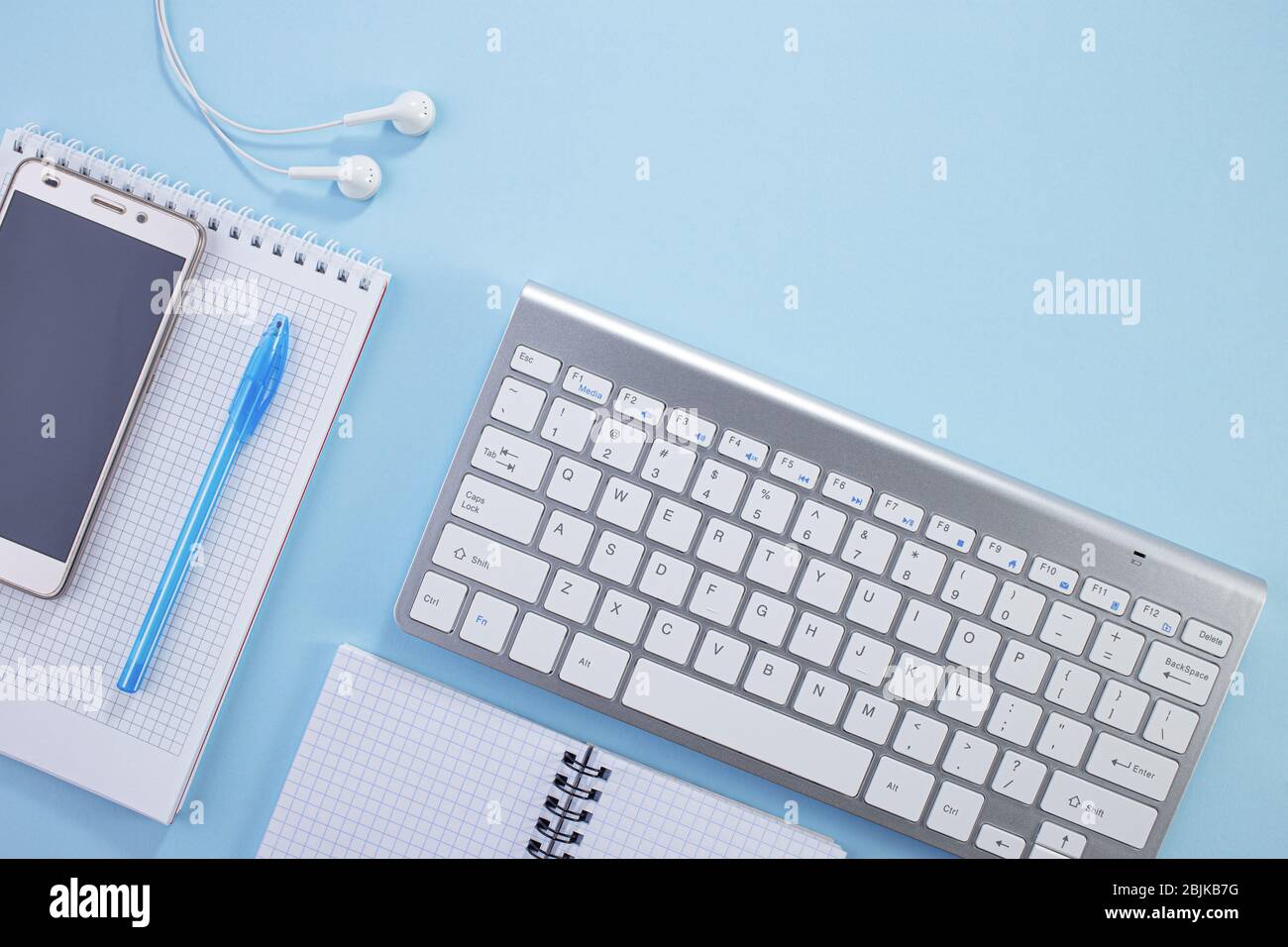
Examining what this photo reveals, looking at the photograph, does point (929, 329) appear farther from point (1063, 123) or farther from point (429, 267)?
point (429, 267)

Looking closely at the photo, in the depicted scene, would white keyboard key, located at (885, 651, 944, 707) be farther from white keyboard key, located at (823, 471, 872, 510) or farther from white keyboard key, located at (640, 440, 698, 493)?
white keyboard key, located at (640, 440, 698, 493)

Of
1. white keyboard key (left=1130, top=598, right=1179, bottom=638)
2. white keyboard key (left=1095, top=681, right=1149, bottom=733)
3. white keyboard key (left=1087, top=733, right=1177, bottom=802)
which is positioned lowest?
white keyboard key (left=1087, top=733, right=1177, bottom=802)

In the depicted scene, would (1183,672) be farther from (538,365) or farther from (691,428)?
(538,365)

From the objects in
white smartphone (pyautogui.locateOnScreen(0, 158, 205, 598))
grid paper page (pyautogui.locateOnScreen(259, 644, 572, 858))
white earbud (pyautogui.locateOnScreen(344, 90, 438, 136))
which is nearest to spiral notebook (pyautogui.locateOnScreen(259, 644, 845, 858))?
grid paper page (pyautogui.locateOnScreen(259, 644, 572, 858))

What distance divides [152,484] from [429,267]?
0.36 meters

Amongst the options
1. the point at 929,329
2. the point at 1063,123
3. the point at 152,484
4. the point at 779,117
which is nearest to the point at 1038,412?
the point at 929,329

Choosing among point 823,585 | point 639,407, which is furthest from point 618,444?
point 823,585

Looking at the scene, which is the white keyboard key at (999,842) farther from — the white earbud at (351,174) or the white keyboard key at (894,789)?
the white earbud at (351,174)

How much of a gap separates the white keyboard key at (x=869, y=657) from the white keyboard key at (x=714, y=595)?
125mm

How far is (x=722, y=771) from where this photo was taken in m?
0.92

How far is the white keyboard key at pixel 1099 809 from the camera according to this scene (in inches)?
34.7

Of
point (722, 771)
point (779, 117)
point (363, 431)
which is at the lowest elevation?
point (722, 771)

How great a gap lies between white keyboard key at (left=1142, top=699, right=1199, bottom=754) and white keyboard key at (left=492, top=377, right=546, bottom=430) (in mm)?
693

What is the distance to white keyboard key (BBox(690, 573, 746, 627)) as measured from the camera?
87cm
